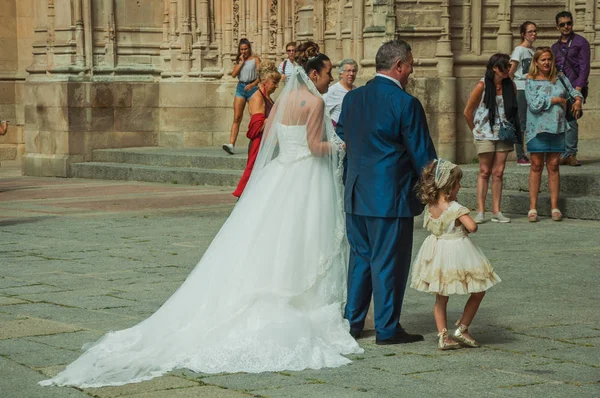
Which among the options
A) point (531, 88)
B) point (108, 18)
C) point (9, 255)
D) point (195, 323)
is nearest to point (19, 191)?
point (108, 18)

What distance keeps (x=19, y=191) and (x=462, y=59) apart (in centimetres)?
668

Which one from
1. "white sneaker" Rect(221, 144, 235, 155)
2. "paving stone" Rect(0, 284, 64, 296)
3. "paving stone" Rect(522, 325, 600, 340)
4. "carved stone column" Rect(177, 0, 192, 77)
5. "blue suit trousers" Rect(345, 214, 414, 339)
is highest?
"carved stone column" Rect(177, 0, 192, 77)

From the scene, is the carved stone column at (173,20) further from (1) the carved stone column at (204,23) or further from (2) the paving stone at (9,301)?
(2) the paving stone at (9,301)

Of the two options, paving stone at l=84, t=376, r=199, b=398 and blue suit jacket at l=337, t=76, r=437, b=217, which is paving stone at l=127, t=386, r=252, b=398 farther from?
blue suit jacket at l=337, t=76, r=437, b=217

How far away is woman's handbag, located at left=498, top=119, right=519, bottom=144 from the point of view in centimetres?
1309

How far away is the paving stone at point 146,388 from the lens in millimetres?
6215

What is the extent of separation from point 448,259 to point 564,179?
23.6 feet

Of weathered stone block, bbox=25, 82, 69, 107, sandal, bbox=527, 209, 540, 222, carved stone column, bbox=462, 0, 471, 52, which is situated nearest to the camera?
sandal, bbox=527, 209, 540, 222

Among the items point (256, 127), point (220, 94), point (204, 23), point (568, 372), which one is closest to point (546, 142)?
point (256, 127)

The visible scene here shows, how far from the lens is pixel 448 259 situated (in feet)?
23.4

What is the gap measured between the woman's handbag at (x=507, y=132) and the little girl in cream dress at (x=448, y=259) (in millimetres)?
5985

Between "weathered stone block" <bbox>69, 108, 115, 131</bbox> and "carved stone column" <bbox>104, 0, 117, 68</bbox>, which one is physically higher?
"carved stone column" <bbox>104, 0, 117, 68</bbox>

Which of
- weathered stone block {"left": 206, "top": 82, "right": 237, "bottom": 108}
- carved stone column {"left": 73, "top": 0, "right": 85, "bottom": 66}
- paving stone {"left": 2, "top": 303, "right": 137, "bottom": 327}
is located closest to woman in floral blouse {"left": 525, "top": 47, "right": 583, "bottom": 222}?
paving stone {"left": 2, "top": 303, "right": 137, "bottom": 327}

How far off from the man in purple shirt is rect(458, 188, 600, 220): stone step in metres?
1.20
